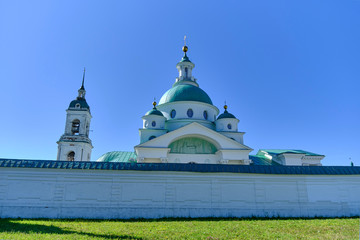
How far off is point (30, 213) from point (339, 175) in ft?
46.5

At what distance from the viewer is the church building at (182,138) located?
22531 mm

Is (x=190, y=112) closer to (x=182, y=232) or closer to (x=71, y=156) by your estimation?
(x=71, y=156)

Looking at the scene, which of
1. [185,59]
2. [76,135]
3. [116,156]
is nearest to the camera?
[76,135]

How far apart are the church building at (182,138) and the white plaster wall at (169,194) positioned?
1044 centimetres

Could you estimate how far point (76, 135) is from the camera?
24.9m

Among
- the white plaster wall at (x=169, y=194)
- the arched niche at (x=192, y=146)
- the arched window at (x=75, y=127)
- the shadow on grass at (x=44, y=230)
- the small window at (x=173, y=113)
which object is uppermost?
the small window at (x=173, y=113)

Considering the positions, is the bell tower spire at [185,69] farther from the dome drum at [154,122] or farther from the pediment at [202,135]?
the pediment at [202,135]

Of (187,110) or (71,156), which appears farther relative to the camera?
(187,110)

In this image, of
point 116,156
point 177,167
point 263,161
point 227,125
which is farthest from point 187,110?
point 177,167

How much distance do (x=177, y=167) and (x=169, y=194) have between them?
1.26m

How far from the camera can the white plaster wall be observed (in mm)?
10797

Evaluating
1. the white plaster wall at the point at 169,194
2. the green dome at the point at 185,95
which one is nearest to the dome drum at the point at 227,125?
the green dome at the point at 185,95

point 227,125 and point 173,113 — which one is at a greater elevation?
point 173,113

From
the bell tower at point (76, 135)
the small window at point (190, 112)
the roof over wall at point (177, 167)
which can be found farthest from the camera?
the small window at point (190, 112)
